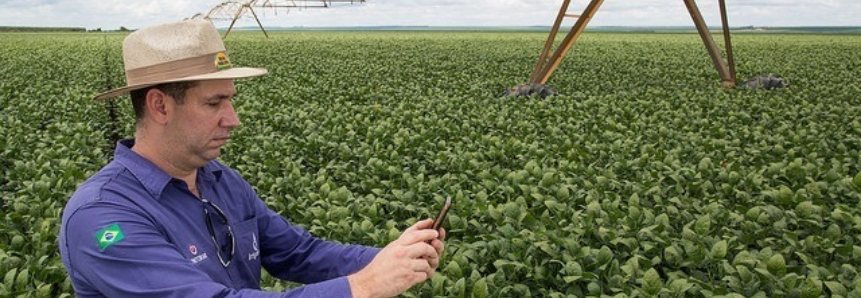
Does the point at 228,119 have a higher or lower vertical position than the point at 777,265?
higher

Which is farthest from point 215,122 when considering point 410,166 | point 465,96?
point 465,96

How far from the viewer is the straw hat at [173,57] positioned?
202cm

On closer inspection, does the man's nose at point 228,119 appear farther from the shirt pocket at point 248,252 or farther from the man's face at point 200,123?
the shirt pocket at point 248,252

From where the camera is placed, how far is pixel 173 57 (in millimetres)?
2033

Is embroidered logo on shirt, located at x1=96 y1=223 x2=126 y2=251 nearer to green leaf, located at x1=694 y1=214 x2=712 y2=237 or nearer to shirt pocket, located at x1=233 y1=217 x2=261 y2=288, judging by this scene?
shirt pocket, located at x1=233 y1=217 x2=261 y2=288

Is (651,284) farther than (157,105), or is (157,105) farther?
(651,284)

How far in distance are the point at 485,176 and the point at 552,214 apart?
1.04m

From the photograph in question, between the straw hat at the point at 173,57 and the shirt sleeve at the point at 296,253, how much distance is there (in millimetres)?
713

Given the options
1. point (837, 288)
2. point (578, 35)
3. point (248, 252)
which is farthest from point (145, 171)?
point (578, 35)

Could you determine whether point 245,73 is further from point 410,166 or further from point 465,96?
point 465,96

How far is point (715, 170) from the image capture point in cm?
651

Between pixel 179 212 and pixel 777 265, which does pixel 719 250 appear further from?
pixel 179 212

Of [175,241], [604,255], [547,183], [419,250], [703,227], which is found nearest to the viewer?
[419,250]

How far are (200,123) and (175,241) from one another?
0.36m
